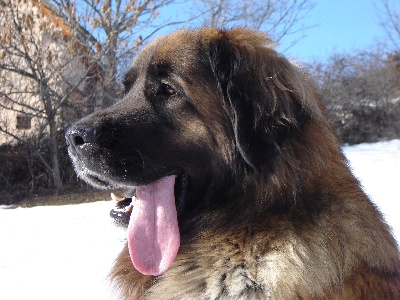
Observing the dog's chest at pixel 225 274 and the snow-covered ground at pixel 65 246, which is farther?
the snow-covered ground at pixel 65 246

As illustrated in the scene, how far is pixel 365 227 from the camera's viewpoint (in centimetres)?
208

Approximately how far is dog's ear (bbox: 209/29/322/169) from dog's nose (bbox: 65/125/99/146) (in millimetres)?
616

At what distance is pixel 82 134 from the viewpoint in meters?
2.14

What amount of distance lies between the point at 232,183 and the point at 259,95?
0.41 m

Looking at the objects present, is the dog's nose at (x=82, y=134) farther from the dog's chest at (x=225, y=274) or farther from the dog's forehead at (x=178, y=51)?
the dog's chest at (x=225, y=274)

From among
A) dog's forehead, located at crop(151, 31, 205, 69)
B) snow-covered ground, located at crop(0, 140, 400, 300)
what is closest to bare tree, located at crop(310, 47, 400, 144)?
snow-covered ground, located at crop(0, 140, 400, 300)

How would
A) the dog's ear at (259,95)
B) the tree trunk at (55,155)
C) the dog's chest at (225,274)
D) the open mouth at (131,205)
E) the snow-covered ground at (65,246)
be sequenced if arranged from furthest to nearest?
1. the tree trunk at (55,155)
2. the snow-covered ground at (65,246)
3. the open mouth at (131,205)
4. the dog's ear at (259,95)
5. the dog's chest at (225,274)

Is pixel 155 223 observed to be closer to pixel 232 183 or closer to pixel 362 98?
pixel 232 183

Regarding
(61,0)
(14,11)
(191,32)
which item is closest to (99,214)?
(191,32)

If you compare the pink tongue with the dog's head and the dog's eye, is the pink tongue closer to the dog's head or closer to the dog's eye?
the dog's head

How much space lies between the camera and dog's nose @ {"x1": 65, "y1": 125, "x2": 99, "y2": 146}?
84.2 inches

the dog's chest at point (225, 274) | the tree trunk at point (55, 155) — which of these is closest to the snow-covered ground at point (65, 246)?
the dog's chest at point (225, 274)

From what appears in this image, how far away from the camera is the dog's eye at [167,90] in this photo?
231 centimetres

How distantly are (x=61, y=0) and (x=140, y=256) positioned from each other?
14.3m
